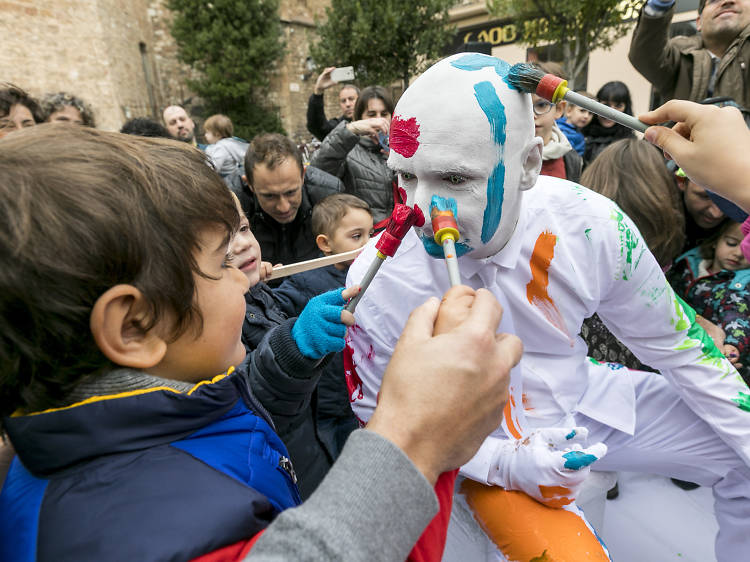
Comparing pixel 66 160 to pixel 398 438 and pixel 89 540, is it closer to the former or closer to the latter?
pixel 89 540

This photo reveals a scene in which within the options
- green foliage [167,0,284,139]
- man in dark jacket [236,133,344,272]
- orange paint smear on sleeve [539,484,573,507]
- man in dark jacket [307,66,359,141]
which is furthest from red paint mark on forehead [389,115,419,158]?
green foliage [167,0,284,139]

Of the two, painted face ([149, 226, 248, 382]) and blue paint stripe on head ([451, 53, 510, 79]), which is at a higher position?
blue paint stripe on head ([451, 53, 510, 79])

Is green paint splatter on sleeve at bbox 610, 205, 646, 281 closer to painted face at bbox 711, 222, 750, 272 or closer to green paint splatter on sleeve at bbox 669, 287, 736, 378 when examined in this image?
green paint splatter on sleeve at bbox 669, 287, 736, 378

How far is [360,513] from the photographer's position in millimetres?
553

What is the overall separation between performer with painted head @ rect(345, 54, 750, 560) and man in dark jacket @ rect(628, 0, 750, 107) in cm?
169

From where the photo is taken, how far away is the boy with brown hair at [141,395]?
1.86 feet

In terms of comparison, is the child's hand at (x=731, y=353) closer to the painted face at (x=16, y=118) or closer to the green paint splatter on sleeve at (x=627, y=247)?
the green paint splatter on sleeve at (x=627, y=247)

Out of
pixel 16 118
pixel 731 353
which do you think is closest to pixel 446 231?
pixel 731 353

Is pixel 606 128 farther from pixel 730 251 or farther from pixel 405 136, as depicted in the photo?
pixel 405 136

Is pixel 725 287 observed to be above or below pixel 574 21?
below

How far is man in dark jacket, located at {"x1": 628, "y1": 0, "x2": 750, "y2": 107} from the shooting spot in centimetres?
225

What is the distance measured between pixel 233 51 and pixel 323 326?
1586cm

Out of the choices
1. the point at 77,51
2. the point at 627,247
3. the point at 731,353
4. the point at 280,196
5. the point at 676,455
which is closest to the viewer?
the point at 627,247

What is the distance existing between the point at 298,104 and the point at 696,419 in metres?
17.3
